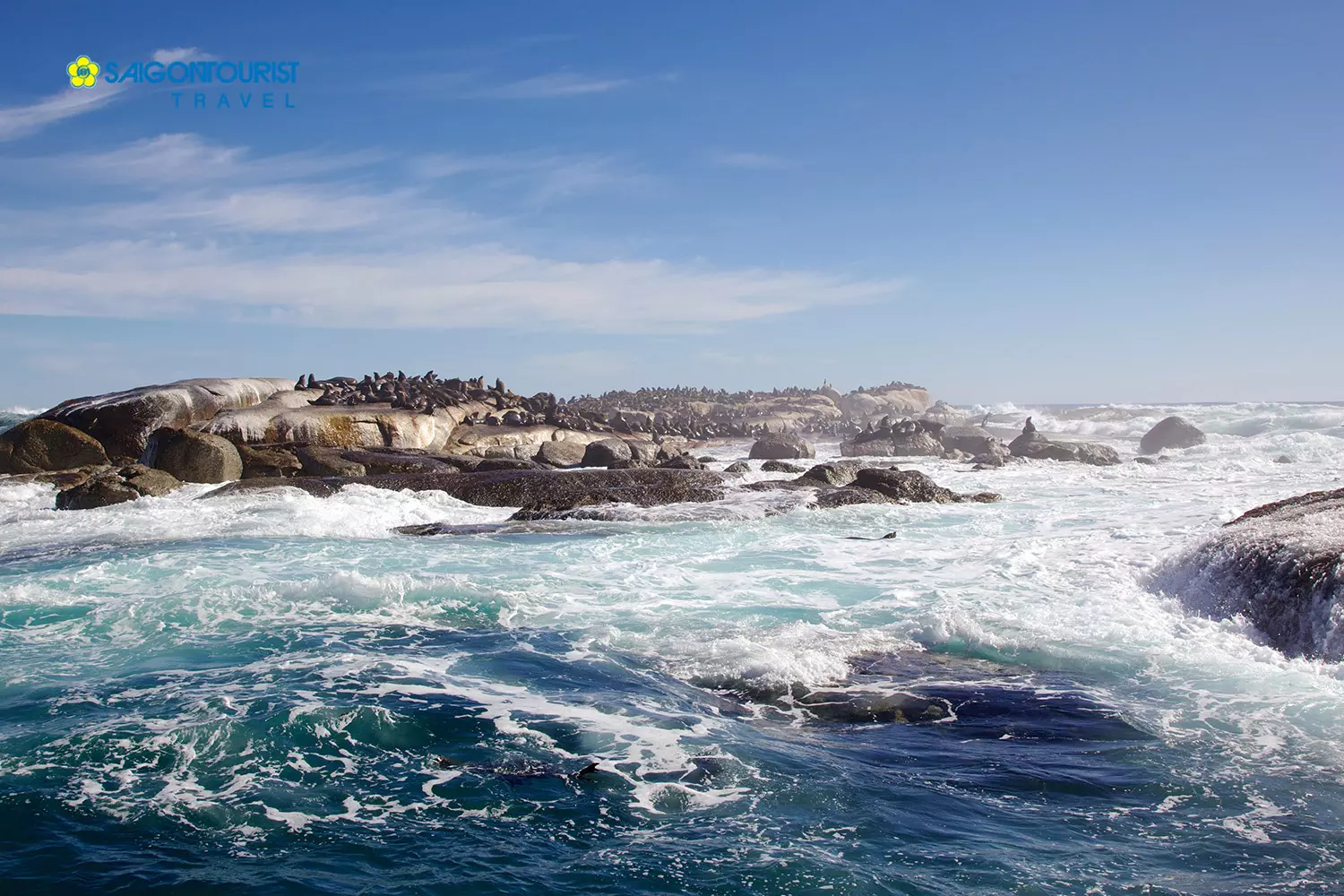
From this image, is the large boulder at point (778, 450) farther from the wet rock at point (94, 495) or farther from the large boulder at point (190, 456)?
the wet rock at point (94, 495)

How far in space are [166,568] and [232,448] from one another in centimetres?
911

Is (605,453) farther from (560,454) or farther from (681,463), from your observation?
(681,463)

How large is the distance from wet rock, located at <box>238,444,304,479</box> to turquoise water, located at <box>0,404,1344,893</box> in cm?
761

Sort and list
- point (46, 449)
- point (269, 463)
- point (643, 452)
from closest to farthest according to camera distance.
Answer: point (269, 463), point (46, 449), point (643, 452)

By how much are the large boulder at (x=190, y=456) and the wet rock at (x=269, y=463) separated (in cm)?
63

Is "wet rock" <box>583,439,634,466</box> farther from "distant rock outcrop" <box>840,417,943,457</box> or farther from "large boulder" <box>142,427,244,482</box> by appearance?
"distant rock outcrop" <box>840,417,943,457</box>

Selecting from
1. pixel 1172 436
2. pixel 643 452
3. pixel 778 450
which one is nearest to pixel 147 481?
Result: pixel 643 452

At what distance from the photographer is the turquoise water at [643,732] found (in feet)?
13.1

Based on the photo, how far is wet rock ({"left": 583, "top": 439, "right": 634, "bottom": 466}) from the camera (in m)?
22.6

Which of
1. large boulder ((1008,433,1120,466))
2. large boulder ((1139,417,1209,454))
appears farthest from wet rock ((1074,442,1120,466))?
large boulder ((1139,417,1209,454))

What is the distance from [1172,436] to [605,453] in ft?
81.4

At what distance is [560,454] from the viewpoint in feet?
77.0

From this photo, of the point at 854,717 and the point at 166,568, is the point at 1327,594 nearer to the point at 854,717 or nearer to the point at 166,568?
the point at 854,717

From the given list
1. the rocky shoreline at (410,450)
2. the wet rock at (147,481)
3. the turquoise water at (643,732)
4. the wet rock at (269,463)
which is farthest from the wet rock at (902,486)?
the wet rock at (147,481)
